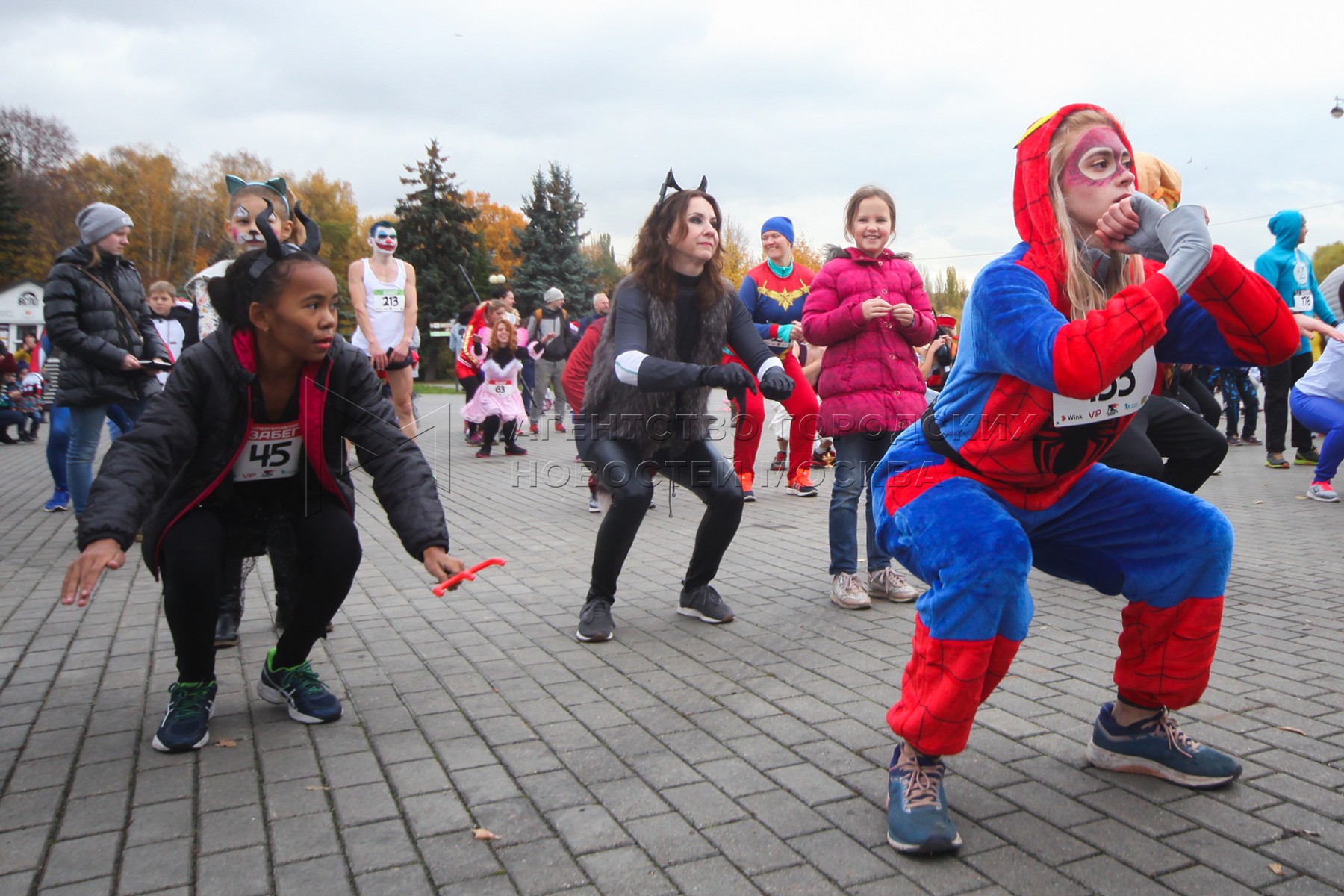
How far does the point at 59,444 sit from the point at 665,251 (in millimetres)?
5657

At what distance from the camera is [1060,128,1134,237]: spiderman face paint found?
2725mm

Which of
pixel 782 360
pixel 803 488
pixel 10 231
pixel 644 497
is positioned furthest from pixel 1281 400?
pixel 10 231

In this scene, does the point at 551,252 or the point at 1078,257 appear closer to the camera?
the point at 1078,257

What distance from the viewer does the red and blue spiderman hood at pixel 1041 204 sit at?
2.69 meters

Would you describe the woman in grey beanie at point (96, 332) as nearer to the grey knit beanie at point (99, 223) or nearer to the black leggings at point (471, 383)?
the grey knit beanie at point (99, 223)

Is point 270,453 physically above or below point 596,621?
above

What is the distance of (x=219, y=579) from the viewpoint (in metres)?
3.29

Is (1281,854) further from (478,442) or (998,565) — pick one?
(478,442)

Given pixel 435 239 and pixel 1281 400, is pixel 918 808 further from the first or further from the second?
pixel 435 239

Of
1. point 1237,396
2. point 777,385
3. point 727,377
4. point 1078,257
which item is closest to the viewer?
point 1078,257

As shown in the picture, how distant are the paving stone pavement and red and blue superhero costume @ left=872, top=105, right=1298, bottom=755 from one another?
0.17 meters

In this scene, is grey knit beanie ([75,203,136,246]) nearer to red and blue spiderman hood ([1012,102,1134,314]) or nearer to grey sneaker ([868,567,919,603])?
grey sneaker ([868,567,919,603])

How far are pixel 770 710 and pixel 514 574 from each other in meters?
2.72

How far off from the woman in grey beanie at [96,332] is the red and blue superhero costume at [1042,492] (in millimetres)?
5590
